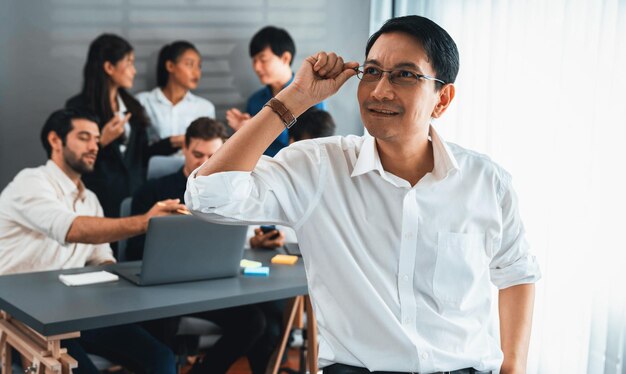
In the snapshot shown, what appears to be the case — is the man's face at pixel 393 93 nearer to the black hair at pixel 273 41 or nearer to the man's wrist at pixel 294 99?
the man's wrist at pixel 294 99

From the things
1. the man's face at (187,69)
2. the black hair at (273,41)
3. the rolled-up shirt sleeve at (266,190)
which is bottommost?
the rolled-up shirt sleeve at (266,190)

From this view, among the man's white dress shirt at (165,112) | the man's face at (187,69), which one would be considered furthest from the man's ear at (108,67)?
the man's face at (187,69)

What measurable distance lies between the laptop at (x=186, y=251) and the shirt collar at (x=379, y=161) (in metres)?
1.06

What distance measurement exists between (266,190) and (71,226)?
66.6 inches

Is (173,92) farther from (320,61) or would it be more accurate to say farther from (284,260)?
(320,61)

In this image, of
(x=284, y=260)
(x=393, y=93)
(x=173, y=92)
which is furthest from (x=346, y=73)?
(x=173, y=92)

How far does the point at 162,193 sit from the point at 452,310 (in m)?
2.18

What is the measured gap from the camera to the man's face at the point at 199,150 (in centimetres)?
346

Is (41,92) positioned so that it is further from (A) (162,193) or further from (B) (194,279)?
(B) (194,279)

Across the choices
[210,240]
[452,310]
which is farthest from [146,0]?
[452,310]

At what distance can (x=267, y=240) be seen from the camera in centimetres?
330

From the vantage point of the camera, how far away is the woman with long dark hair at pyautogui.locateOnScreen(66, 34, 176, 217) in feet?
14.2

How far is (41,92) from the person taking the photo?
4566mm

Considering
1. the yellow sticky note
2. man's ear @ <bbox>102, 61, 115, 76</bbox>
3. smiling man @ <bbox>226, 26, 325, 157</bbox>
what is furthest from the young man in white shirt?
smiling man @ <bbox>226, 26, 325, 157</bbox>
